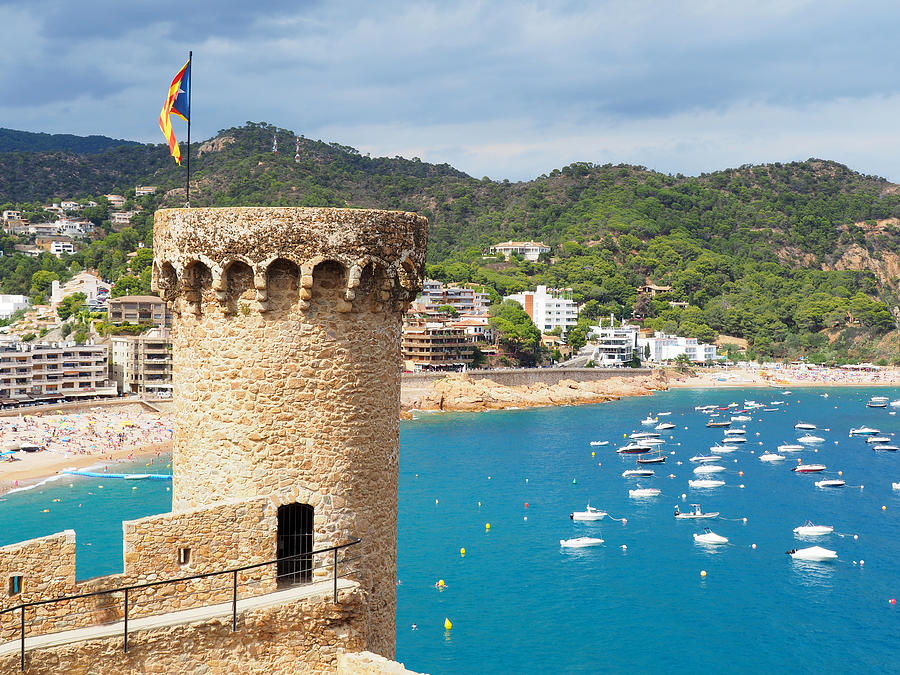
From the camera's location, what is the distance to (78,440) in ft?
229

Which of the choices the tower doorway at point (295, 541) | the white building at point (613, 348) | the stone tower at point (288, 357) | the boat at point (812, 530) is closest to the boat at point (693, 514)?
the boat at point (812, 530)

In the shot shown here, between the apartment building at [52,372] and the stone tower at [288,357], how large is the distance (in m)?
83.6

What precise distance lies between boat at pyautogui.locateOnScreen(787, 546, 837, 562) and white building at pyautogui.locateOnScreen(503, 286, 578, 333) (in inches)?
3671

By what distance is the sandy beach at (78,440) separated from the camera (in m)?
60.8

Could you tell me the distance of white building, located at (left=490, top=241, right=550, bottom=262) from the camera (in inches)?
7047

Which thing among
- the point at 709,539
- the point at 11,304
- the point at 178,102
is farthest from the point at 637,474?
the point at 11,304

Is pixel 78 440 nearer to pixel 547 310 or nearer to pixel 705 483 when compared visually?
pixel 705 483

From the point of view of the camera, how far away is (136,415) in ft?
272

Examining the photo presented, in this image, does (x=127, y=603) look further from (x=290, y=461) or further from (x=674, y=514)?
(x=674, y=514)

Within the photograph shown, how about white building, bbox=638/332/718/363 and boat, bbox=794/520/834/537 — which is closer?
boat, bbox=794/520/834/537

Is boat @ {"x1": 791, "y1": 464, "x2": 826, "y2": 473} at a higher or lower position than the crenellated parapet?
lower

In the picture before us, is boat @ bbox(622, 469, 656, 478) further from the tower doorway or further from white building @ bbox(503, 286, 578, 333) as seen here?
white building @ bbox(503, 286, 578, 333)

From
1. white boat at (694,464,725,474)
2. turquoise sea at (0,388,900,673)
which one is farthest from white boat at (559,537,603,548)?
white boat at (694,464,725,474)

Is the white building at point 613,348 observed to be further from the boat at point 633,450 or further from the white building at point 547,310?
the boat at point 633,450
